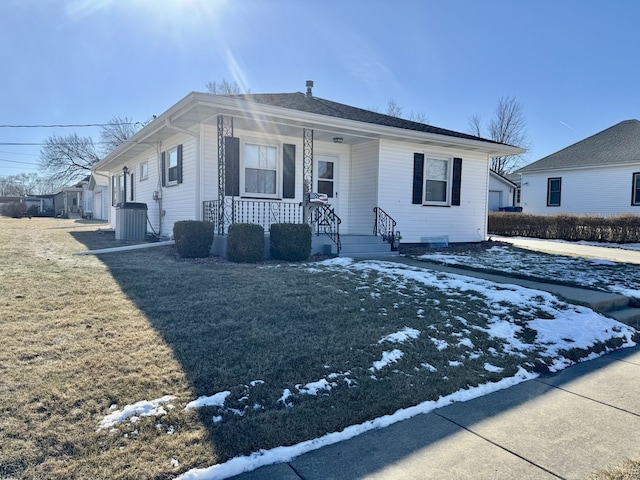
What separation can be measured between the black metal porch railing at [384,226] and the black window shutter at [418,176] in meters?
1.11

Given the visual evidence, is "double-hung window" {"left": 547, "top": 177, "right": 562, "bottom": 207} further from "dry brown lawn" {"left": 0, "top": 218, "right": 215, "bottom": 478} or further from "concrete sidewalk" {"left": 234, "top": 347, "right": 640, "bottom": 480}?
"dry brown lawn" {"left": 0, "top": 218, "right": 215, "bottom": 478}

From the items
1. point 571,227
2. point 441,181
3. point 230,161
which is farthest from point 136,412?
point 571,227

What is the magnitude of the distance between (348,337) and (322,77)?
16.5 metres

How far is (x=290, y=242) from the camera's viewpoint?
835 centimetres

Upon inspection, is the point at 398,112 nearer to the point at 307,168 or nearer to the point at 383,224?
the point at 383,224

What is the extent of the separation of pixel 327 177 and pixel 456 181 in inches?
150

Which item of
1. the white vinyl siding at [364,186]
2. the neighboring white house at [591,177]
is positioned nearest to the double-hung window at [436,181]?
the white vinyl siding at [364,186]

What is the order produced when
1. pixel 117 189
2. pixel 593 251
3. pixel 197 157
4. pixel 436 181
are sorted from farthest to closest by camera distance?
pixel 117 189
pixel 593 251
pixel 436 181
pixel 197 157

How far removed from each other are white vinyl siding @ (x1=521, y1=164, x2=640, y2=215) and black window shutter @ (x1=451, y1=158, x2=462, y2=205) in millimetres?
11582

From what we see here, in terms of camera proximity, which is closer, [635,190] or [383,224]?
[383,224]

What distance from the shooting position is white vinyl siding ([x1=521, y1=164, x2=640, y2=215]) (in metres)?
20.0

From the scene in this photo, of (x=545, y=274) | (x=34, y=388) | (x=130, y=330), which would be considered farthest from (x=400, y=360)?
(x=545, y=274)

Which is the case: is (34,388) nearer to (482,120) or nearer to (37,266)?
(37,266)

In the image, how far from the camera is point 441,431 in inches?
110
